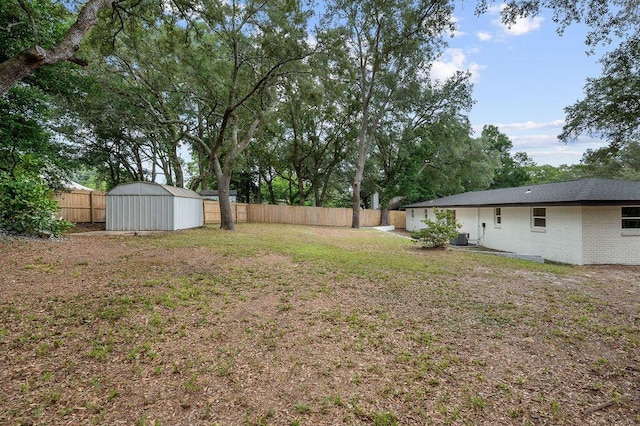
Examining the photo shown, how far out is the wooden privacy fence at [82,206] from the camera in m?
13.2

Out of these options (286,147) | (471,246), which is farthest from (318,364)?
(286,147)

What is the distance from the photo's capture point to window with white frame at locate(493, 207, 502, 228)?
1467 cm

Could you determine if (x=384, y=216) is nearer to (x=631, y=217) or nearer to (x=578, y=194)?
(x=578, y=194)

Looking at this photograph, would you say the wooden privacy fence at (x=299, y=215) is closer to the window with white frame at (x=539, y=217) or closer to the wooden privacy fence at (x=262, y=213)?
the wooden privacy fence at (x=262, y=213)

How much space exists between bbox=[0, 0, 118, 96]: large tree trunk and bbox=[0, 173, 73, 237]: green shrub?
3.13 m

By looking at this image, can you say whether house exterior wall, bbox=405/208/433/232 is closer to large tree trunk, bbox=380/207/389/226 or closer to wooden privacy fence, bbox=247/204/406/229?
large tree trunk, bbox=380/207/389/226

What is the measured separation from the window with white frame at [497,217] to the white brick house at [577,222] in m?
0.59

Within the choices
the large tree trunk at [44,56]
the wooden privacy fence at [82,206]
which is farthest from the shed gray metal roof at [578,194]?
the wooden privacy fence at [82,206]

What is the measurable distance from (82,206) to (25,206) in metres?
8.01

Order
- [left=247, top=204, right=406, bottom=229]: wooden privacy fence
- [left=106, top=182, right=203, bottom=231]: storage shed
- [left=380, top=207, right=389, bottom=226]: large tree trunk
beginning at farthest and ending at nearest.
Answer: [left=380, top=207, right=389, bottom=226]: large tree trunk
[left=247, top=204, right=406, bottom=229]: wooden privacy fence
[left=106, top=182, right=203, bottom=231]: storage shed

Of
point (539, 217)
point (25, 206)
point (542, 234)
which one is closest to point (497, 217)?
point (539, 217)

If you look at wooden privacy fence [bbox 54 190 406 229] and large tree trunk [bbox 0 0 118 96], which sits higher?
large tree trunk [bbox 0 0 118 96]

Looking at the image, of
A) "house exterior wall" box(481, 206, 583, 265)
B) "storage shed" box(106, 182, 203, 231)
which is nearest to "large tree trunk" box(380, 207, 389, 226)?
"house exterior wall" box(481, 206, 583, 265)

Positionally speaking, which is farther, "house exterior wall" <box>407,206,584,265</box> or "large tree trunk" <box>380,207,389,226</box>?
"large tree trunk" <box>380,207,389,226</box>
